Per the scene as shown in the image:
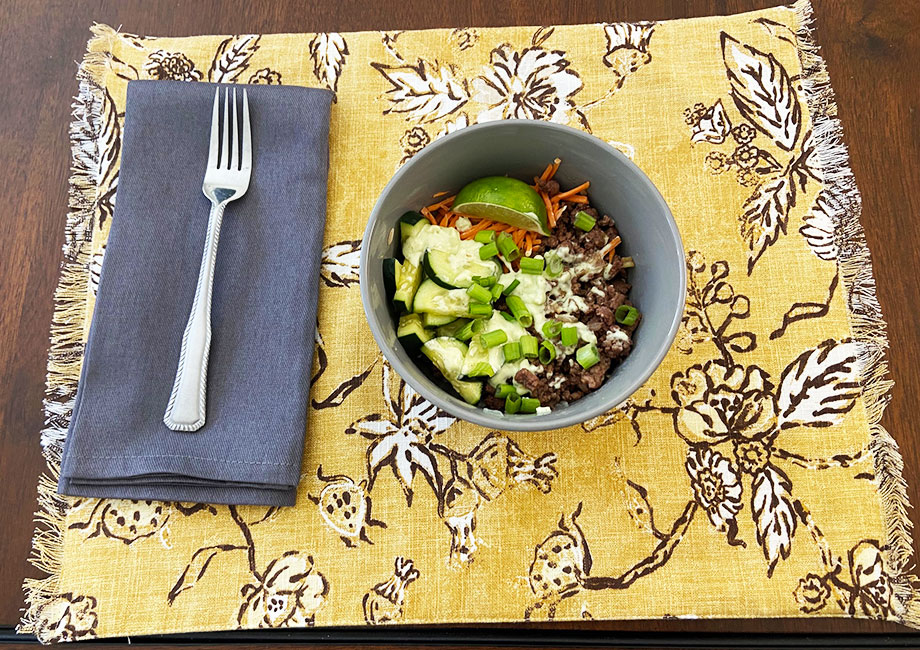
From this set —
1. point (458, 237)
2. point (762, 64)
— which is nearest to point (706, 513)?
point (458, 237)

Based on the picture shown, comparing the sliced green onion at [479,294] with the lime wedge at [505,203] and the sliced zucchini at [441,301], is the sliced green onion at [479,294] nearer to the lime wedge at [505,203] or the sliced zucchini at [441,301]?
the sliced zucchini at [441,301]

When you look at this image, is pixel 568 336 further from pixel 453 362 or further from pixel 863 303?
pixel 863 303

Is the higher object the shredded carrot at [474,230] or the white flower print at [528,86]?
the white flower print at [528,86]

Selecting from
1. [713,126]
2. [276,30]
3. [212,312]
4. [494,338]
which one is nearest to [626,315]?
[494,338]

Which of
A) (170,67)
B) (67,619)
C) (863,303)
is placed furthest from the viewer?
→ (170,67)

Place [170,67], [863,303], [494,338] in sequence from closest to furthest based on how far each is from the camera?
[494,338] < [863,303] < [170,67]

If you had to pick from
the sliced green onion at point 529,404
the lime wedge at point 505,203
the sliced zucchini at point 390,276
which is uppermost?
the lime wedge at point 505,203

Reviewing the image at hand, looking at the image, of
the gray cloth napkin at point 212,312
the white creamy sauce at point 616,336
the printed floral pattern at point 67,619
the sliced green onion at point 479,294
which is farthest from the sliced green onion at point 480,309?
the printed floral pattern at point 67,619

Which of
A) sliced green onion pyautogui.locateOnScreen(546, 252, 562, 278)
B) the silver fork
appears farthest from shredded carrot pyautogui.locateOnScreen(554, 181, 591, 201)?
the silver fork
